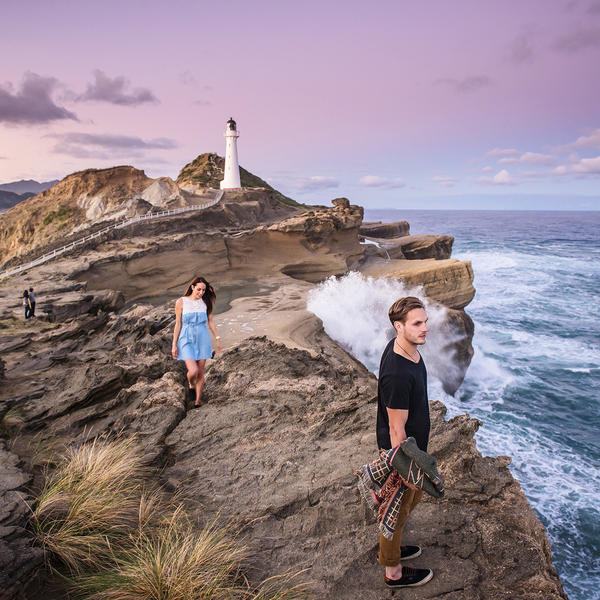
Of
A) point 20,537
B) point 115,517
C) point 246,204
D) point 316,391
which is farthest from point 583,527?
point 246,204

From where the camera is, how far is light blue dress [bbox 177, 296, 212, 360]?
4941 mm

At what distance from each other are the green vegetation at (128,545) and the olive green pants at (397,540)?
517 millimetres

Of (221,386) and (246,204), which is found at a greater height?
(246,204)

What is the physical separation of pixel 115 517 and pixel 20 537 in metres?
0.56

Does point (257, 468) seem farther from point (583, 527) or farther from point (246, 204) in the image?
point (246, 204)

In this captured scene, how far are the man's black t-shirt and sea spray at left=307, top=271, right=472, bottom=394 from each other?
34.3ft

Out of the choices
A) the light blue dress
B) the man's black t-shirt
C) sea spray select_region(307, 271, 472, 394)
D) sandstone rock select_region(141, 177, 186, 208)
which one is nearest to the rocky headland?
the light blue dress

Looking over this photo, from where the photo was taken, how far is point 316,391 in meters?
5.13

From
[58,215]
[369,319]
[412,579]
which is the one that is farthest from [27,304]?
[58,215]

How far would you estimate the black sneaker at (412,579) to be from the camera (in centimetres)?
244

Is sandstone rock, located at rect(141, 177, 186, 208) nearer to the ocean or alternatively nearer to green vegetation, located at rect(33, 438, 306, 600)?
the ocean

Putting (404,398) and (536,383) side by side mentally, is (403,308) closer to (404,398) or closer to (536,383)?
(404,398)

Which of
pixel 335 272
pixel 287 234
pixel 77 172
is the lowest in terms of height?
pixel 335 272

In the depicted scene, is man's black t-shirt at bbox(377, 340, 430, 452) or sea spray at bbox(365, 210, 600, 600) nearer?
man's black t-shirt at bbox(377, 340, 430, 452)
